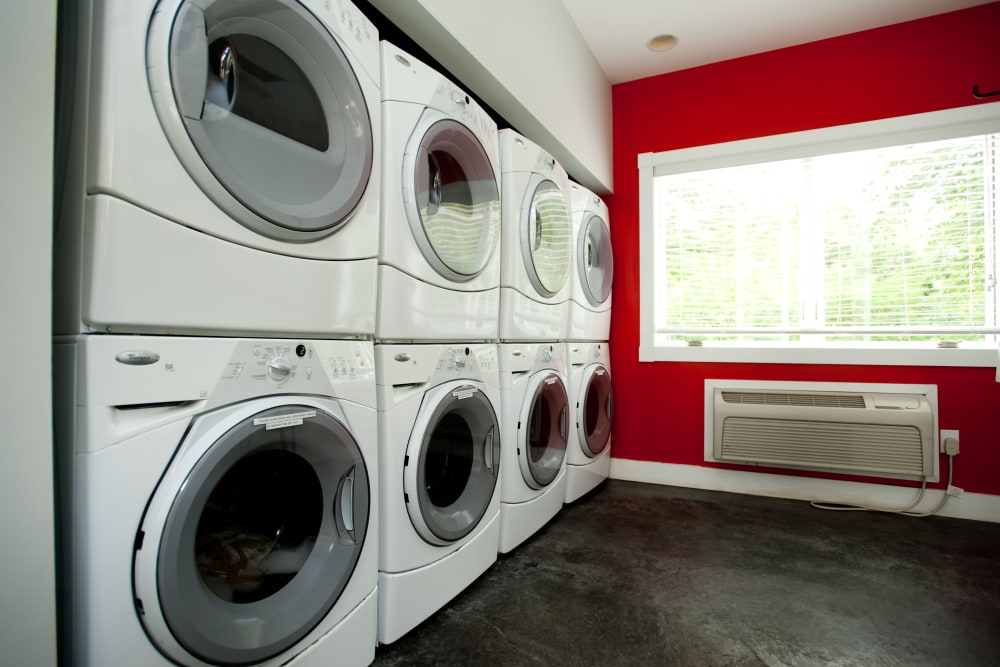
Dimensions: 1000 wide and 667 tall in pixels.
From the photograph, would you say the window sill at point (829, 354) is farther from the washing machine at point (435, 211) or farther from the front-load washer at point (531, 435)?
the washing machine at point (435, 211)

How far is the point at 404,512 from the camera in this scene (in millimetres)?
1315

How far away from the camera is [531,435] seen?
79.5 inches

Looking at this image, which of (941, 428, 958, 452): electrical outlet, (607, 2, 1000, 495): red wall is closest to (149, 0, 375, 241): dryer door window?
(607, 2, 1000, 495): red wall

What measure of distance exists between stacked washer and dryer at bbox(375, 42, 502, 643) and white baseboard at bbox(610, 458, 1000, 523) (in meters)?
1.53

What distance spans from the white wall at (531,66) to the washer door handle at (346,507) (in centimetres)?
126

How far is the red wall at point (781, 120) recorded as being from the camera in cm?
243

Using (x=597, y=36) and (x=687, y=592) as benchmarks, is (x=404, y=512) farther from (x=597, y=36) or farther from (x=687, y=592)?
(x=597, y=36)

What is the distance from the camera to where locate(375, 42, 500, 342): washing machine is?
129cm

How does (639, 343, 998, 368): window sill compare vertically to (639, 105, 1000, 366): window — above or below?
below

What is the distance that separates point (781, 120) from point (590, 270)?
1362 millimetres

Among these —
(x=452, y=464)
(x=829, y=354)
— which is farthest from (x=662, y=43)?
(x=452, y=464)

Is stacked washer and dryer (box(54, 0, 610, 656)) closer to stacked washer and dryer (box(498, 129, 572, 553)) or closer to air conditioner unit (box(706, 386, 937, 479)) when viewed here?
stacked washer and dryer (box(498, 129, 572, 553))

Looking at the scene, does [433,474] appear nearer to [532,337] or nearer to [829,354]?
[532,337]

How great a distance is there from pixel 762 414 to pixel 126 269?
2781 mm
